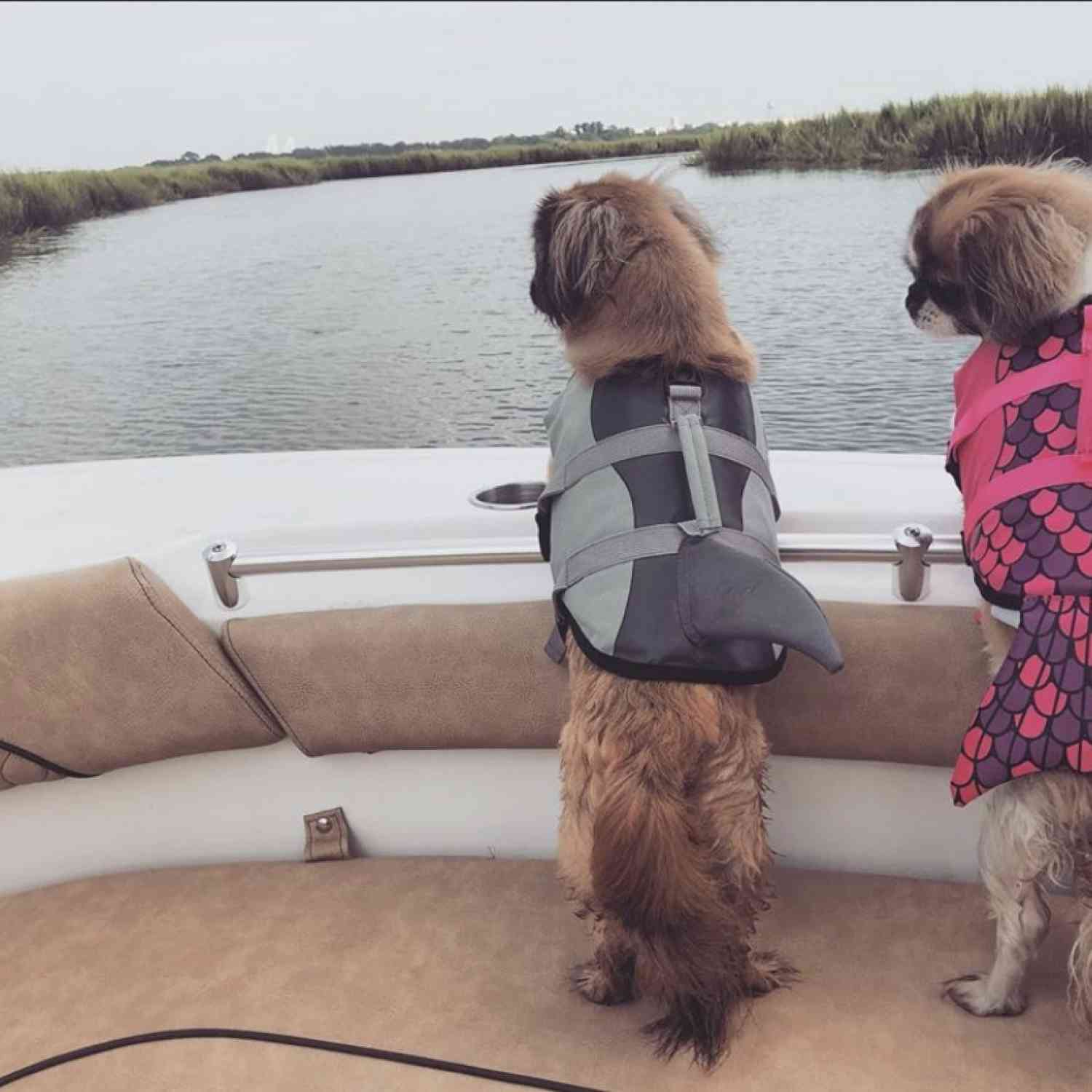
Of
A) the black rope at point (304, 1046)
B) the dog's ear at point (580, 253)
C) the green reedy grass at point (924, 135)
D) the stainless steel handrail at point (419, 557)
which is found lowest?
the black rope at point (304, 1046)

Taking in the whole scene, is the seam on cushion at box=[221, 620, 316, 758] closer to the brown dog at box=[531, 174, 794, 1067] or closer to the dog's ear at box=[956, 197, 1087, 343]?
the brown dog at box=[531, 174, 794, 1067]

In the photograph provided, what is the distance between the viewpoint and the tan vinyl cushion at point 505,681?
947 mm

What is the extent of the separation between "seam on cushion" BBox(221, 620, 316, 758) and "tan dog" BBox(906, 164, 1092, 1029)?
27.9 inches

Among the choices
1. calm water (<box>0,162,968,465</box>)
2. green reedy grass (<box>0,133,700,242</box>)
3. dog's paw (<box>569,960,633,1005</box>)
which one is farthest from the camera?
green reedy grass (<box>0,133,700,242</box>)

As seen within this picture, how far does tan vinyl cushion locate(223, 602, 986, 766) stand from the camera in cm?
95

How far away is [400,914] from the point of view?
1073mm

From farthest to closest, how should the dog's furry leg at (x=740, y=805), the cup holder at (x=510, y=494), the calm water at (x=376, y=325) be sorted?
1. the calm water at (x=376, y=325)
2. the cup holder at (x=510, y=494)
3. the dog's furry leg at (x=740, y=805)

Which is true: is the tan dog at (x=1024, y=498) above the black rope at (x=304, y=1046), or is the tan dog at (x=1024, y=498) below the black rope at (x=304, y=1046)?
above

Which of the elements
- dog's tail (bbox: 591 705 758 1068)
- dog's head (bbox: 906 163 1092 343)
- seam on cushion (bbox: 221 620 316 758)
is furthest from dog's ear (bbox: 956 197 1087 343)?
seam on cushion (bbox: 221 620 316 758)

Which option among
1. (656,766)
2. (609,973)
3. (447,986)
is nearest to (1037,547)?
(656,766)

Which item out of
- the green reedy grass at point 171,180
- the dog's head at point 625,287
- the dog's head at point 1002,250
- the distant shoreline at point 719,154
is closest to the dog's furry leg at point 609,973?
the dog's head at point 625,287

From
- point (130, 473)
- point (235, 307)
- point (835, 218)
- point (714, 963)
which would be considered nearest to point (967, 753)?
point (714, 963)

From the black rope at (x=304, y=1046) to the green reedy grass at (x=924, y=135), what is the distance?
113cm

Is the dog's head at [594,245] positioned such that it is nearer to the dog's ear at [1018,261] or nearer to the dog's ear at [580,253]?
the dog's ear at [580,253]
